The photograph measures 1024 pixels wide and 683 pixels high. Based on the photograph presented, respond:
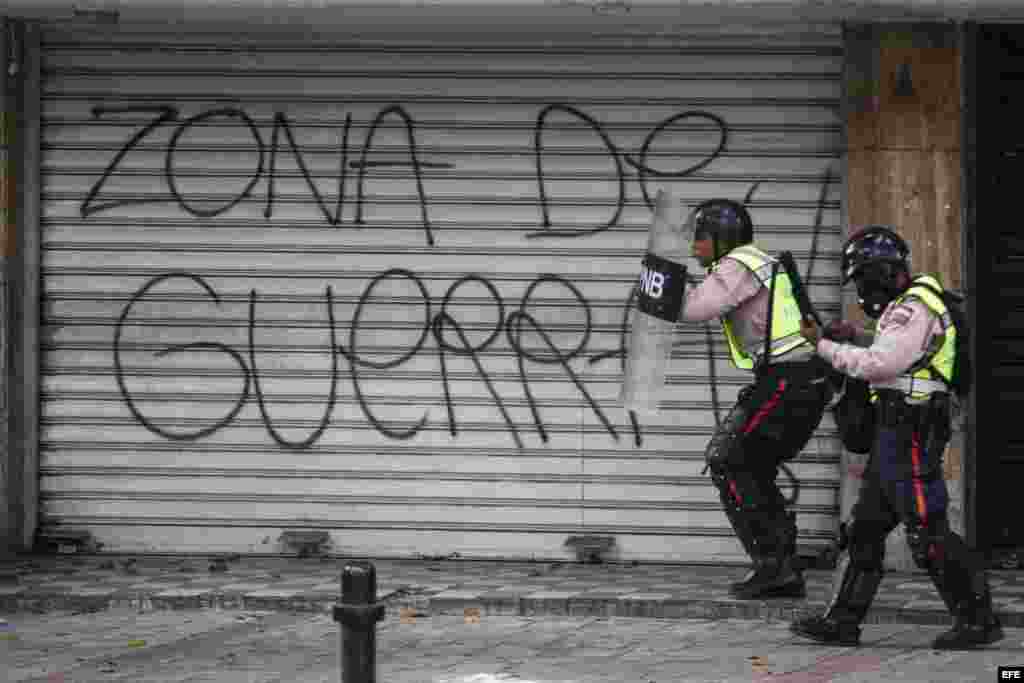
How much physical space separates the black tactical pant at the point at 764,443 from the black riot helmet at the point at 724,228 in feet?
2.14

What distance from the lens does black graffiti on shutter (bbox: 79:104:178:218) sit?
38.8 feet

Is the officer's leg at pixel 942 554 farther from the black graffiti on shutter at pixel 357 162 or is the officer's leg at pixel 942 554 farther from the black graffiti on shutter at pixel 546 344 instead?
the black graffiti on shutter at pixel 357 162

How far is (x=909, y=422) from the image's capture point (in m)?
8.61

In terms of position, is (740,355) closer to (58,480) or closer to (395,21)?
(395,21)

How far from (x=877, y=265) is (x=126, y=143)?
5.02 meters

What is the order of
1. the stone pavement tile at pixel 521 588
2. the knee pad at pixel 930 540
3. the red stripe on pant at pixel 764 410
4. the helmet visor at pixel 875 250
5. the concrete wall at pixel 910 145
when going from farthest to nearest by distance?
the concrete wall at pixel 910 145, the stone pavement tile at pixel 521 588, the red stripe on pant at pixel 764 410, the helmet visor at pixel 875 250, the knee pad at pixel 930 540

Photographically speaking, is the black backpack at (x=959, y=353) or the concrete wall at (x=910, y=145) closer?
the black backpack at (x=959, y=353)

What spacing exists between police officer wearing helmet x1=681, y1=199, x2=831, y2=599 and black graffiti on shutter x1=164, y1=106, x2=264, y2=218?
3.01m

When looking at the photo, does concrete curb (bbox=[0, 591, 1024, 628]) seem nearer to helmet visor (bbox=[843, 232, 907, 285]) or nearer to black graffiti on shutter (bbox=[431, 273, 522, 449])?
black graffiti on shutter (bbox=[431, 273, 522, 449])

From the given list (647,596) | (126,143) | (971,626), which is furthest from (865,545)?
(126,143)

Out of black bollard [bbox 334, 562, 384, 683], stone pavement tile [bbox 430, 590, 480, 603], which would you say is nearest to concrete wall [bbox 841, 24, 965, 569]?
stone pavement tile [bbox 430, 590, 480, 603]

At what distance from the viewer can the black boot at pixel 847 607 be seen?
8.82 metres

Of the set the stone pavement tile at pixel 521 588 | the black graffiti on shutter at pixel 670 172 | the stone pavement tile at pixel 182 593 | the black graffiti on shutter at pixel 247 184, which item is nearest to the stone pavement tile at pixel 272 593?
the stone pavement tile at pixel 182 593

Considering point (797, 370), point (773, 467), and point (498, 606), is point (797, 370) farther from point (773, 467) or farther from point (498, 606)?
point (498, 606)
